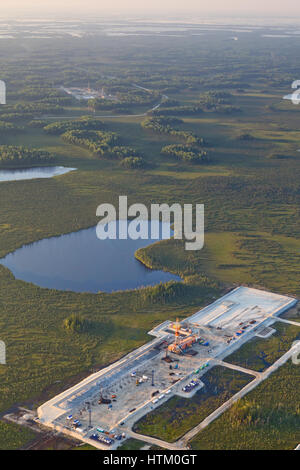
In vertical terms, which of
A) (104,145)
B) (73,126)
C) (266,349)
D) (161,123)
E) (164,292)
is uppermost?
(161,123)

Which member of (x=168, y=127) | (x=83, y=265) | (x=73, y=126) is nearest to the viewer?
(x=83, y=265)

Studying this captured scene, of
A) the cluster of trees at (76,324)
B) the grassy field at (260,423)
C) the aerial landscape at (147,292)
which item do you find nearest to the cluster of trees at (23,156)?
the aerial landscape at (147,292)

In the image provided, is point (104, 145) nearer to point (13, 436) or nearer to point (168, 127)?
point (168, 127)

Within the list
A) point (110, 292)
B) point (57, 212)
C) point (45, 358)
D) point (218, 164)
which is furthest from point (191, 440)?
point (218, 164)

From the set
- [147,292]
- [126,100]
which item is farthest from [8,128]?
[147,292]

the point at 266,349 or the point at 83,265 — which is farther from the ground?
the point at 83,265

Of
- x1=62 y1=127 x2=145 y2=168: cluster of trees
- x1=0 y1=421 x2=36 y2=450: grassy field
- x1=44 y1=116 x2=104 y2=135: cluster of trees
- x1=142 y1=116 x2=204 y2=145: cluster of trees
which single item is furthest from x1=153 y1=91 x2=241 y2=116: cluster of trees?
x1=0 y1=421 x2=36 y2=450: grassy field
